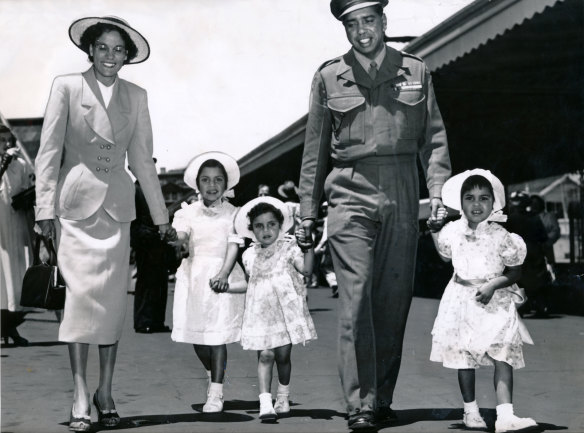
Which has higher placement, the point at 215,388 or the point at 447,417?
the point at 215,388

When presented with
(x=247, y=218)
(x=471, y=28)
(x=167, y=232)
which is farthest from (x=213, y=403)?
(x=471, y=28)

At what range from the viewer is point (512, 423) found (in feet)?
16.4

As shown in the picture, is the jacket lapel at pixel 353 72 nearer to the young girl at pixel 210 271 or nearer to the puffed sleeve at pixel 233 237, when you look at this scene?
the young girl at pixel 210 271

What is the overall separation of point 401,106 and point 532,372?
2.47m

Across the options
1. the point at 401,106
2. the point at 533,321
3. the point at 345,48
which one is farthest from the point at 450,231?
the point at 533,321

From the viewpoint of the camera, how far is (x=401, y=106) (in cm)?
553

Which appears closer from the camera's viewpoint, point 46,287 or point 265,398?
point 46,287

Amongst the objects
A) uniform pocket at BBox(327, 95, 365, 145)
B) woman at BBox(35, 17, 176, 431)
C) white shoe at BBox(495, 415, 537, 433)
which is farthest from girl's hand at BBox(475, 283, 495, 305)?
woman at BBox(35, 17, 176, 431)

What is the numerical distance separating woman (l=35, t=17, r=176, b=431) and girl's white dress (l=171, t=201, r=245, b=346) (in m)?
0.67

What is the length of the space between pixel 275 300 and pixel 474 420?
1.45m

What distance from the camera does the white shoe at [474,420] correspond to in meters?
5.18

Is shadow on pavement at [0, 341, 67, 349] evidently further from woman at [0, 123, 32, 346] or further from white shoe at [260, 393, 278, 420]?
white shoe at [260, 393, 278, 420]

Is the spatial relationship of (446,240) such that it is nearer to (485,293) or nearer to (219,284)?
(485,293)

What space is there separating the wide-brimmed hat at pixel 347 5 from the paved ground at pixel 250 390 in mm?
2178
